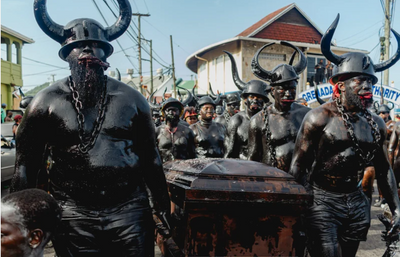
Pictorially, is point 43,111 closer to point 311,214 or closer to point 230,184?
point 230,184

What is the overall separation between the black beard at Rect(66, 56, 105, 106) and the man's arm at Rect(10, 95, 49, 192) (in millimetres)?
283

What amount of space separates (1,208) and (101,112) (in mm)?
1058

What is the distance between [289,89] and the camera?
15.6 feet

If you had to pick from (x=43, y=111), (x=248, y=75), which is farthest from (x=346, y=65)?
(x=248, y=75)

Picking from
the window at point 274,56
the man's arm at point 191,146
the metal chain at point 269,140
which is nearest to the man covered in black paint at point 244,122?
the man's arm at point 191,146

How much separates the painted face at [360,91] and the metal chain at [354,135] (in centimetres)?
13

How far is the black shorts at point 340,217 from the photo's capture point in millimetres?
3562

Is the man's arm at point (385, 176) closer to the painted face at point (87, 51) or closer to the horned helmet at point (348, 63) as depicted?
the horned helmet at point (348, 63)

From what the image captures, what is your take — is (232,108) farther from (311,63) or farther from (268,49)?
(311,63)

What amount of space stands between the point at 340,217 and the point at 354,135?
0.78 metres

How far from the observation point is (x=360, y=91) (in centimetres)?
361

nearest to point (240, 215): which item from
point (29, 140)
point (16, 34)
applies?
point (29, 140)

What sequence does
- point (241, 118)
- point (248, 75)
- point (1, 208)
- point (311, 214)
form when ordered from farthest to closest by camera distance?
point (248, 75), point (241, 118), point (311, 214), point (1, 208)

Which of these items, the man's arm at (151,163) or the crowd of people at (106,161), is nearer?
the crowd of people at (106,161)
